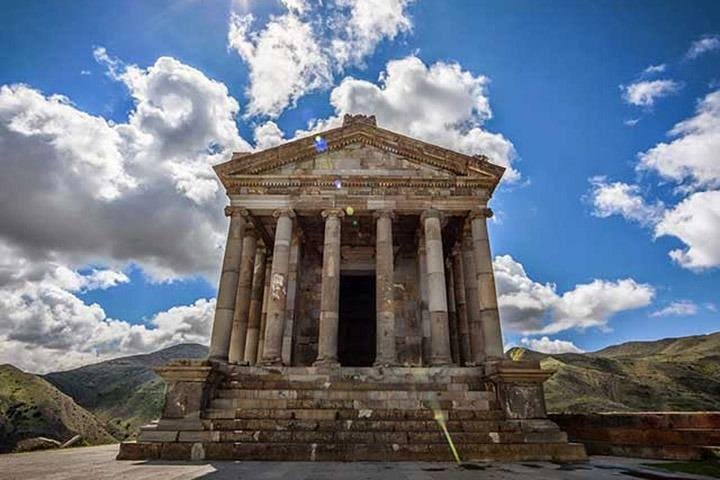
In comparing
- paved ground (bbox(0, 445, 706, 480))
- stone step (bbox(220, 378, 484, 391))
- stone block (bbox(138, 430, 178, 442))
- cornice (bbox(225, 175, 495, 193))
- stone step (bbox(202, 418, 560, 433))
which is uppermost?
cornice (bbox(225, 175, 495, 193))

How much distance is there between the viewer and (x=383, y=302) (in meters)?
14.7

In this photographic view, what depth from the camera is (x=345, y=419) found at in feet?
34.6

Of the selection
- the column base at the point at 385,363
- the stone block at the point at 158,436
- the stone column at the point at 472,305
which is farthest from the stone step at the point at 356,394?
the stone column at the point at 472,305

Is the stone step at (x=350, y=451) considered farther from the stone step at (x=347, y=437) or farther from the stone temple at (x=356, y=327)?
the stone step at (x=347, y=437)

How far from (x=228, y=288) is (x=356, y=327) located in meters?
8.20

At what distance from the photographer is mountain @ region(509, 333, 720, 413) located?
34719mm

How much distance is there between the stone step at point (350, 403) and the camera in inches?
439

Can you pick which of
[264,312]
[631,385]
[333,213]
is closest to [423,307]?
[333,213]

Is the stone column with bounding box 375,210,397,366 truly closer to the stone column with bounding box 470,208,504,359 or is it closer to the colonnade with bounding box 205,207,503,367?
the colonnade with bounding box 205,207,503,367

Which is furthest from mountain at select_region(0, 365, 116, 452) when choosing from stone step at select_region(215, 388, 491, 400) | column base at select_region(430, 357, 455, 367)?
column base at select_region(430, 357, 455, 367)

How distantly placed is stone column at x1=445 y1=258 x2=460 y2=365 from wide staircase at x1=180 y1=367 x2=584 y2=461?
5549mm

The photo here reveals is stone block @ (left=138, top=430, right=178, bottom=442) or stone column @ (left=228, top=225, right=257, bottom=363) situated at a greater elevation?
stone column @ (left=228, top=225, right=257, bottom=363)

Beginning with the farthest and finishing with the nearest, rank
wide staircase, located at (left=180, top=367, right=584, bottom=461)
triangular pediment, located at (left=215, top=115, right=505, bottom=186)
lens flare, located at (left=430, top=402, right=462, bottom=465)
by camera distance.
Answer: triangular pediment, located at (left=215, top=115, right=505, bottom=186) < wide staircase, located at (left=180, top=367, right=584, bottom=461) < lens flare, located at (left=430, top=402, right=462, bottom=465)

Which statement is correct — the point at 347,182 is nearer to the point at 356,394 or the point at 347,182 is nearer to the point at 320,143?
the point at 320,143
